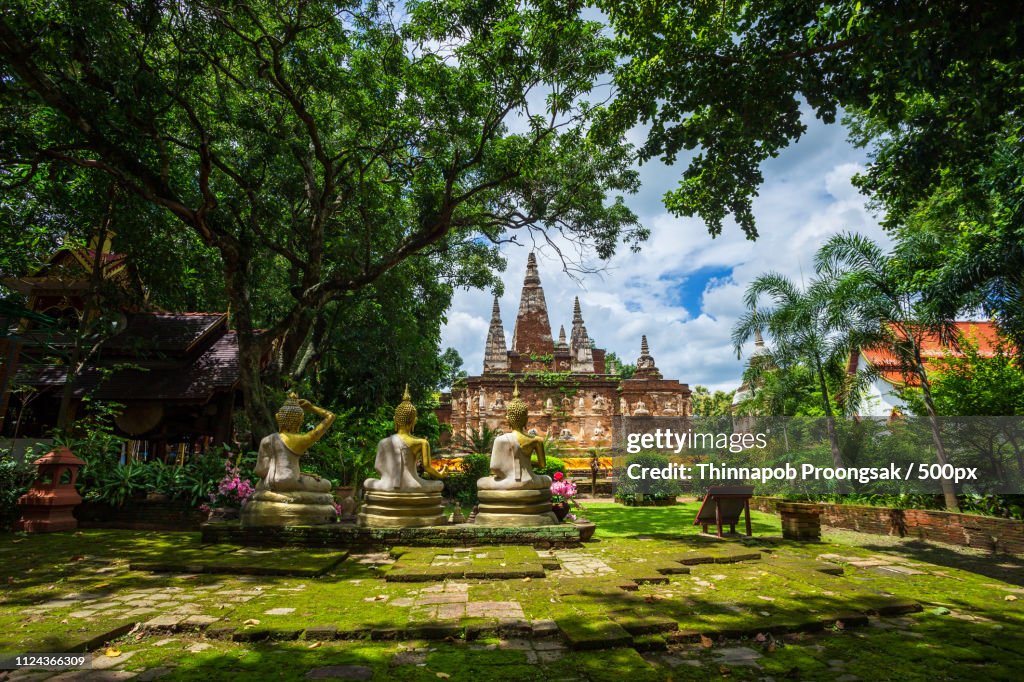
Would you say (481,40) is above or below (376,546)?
above

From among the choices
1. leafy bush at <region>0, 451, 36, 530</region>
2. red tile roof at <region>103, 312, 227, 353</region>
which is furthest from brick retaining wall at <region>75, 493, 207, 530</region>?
red tile roof at <region>103, 312, 227, 353</region>

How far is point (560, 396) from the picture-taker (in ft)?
87.7

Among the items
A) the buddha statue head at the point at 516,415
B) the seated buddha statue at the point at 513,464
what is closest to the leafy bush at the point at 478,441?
the buddha statue head at the point at 516,415

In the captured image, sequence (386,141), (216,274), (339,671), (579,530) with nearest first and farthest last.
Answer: (339,671) < (579,530) < (386,141) < (216,274)

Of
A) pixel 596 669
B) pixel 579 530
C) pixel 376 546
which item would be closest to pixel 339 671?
pixel 596 669

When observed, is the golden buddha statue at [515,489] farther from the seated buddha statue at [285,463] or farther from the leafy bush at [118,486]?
the leafy bush at [118,486]

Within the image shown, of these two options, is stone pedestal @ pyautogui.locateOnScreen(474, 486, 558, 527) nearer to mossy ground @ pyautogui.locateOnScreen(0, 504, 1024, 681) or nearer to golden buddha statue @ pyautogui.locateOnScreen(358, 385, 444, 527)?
golden buddha statue @ pyautogui.locateOnScreen(358, 385, 444, 527)

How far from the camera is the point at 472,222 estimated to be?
1212 centimetres

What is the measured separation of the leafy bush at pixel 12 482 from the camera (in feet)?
25.8

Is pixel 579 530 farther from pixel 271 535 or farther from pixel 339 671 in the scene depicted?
pixel 339 671

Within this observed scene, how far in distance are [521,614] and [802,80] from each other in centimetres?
615

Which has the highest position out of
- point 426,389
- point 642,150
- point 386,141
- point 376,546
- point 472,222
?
point 386,141

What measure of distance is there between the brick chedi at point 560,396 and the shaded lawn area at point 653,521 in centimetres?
1102

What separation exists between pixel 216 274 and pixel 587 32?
11559 mm
